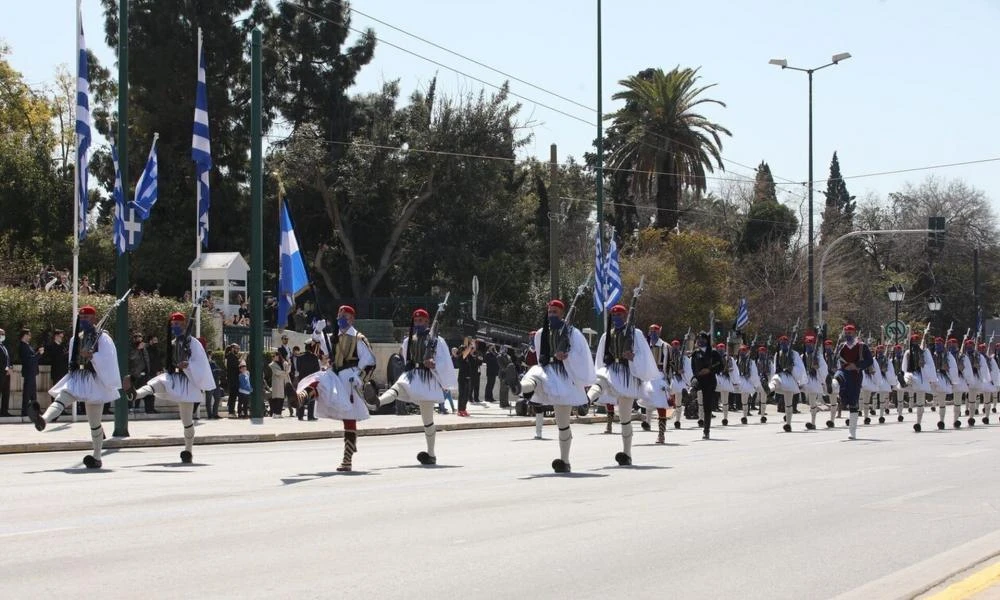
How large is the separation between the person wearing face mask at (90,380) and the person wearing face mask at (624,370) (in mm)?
6234

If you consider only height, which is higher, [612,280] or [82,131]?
[82,131]

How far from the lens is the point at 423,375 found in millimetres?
17312

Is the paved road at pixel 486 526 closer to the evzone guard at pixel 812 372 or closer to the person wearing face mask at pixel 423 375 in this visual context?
the person wearing face mask at pixel 423 375

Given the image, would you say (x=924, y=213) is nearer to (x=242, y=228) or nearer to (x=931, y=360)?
(x=242, y=228)

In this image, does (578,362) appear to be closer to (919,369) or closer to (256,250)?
(256,250)

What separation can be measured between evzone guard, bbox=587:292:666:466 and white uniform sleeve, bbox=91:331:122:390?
6127 millimetres

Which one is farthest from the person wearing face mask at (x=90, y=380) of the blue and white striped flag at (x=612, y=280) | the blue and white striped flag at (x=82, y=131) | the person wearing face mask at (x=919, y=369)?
the blue and white striped flag at (x=612, y=280)

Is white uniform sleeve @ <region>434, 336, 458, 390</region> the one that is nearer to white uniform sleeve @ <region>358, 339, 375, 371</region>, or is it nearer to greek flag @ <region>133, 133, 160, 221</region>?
white uniform sleeve @ <region>358, 339, 375, 371</region>

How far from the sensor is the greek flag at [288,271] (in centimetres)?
3256

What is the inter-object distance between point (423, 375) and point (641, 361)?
9.28 ft

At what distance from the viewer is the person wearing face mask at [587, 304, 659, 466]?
1748 centimetres

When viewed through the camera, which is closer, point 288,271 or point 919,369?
point 919,369

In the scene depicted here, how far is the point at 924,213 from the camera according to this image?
3583 inches

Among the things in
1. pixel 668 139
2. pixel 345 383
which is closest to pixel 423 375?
pixel 345 383
